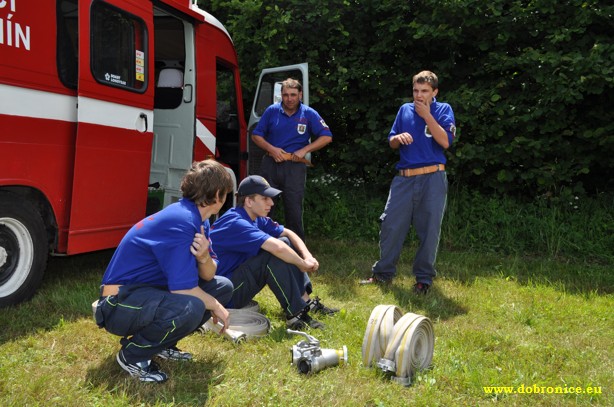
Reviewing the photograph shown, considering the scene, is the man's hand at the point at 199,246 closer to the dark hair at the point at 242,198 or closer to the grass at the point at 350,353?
the grass at the point at 350,353

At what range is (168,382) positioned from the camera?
3033mm

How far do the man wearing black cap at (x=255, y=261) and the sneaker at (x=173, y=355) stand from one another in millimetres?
674

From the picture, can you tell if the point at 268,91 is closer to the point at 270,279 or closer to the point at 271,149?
the point at 271,149

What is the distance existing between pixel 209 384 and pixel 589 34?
5937 mm

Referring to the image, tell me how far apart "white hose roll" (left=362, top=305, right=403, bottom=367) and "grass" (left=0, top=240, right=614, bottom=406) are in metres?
0.09

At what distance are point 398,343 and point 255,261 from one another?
1.25m

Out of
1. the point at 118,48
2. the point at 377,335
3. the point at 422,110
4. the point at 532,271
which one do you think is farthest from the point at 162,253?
the point at 532,271

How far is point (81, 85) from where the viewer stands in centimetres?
436

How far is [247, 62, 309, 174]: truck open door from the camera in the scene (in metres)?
6.58

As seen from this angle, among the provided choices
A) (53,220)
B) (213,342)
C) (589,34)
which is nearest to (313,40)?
(589,34)

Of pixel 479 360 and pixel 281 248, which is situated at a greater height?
pixel 281 248

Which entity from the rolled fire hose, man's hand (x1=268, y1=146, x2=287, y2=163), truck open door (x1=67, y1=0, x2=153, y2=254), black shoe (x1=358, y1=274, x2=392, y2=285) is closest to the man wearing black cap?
the rolled fire hose

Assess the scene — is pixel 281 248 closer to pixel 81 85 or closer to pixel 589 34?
pixel 81 85

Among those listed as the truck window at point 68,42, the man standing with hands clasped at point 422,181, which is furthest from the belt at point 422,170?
the truck window at point 68,42
